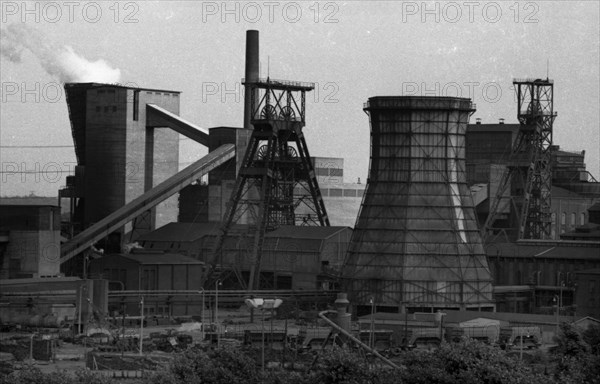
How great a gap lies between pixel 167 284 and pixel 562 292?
24.1 metres

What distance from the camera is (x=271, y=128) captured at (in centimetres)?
10862

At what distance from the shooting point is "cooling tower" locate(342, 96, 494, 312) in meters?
98.1

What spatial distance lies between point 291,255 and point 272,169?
574cm

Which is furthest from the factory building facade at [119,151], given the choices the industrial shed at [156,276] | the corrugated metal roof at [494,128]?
the corrugated metal roof at [494,128]

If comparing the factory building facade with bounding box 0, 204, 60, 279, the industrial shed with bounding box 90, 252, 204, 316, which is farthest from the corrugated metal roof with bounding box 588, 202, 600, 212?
the factory building facade with bounding box 0, 204, 60, 279

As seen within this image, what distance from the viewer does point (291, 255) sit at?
107m

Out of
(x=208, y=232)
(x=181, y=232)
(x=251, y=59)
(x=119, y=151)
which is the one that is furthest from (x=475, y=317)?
(x=119, y=151)

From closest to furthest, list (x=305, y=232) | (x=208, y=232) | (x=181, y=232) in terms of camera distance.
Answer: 1. (x=305, y=232)
2. (x=208, y=232)
3. (x=181, y=232)

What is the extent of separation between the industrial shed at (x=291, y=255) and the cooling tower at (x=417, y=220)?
19.6ft

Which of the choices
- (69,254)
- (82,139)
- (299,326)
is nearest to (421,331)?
(299,326)

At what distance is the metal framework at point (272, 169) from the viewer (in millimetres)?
108000

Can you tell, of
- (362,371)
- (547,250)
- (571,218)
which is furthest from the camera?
(571,218)

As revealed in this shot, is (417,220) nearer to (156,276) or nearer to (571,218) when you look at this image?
(156,276)

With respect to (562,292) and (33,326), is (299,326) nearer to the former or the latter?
(33,326)
